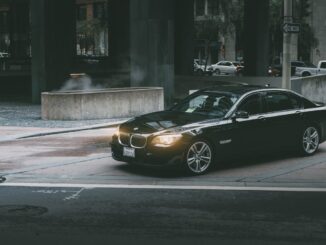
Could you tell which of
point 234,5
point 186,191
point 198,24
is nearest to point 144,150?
point 186,191

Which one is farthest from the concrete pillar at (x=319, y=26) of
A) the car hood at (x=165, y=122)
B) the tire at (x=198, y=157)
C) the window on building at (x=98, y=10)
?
the tire at (x=198, y=157)

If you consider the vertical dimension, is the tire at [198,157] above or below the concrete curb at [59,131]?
above

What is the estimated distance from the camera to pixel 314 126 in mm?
12055

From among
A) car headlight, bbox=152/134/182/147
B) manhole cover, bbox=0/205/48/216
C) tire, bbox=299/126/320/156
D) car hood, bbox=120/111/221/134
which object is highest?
car hood, bbox=120/111/221/134

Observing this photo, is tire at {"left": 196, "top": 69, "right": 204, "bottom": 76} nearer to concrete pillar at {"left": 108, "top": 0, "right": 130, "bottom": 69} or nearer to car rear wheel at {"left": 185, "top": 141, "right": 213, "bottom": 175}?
concrete pillar at {"left": 108, "top": 0, "right": 130, "bottom": 69}

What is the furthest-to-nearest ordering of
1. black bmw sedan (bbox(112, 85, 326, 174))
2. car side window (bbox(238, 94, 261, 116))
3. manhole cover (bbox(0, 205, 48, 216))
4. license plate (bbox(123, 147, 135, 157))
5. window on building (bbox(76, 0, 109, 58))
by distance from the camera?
window on building (bbox(76, 0, 109, 58)), car side window (bbox(238, 94, 261, 116)), license plate (bbox(123, 147, 135, 157)), black bmw sedan (bbox(112, 85, 326, 174)), manhole cover (bbox(0, 205, 48, 216))

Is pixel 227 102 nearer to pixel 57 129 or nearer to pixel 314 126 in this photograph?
pixel 314 126

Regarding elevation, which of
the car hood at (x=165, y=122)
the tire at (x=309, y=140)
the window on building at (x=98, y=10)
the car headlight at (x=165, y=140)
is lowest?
the tire at (x=309, y=140)

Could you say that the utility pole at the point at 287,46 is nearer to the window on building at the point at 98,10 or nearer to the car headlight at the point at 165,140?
the car headlight at the point at 165,140

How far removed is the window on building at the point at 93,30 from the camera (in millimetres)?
81812

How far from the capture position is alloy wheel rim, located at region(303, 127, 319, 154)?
12.0 meters

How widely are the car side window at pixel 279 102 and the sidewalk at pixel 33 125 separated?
6404mm

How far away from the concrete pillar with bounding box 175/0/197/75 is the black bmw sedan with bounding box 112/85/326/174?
3143 centimetres

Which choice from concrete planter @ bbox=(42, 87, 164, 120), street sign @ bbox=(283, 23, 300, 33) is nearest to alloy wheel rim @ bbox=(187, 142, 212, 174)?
street sign @ bbox=(283, 23, 300, 33)
